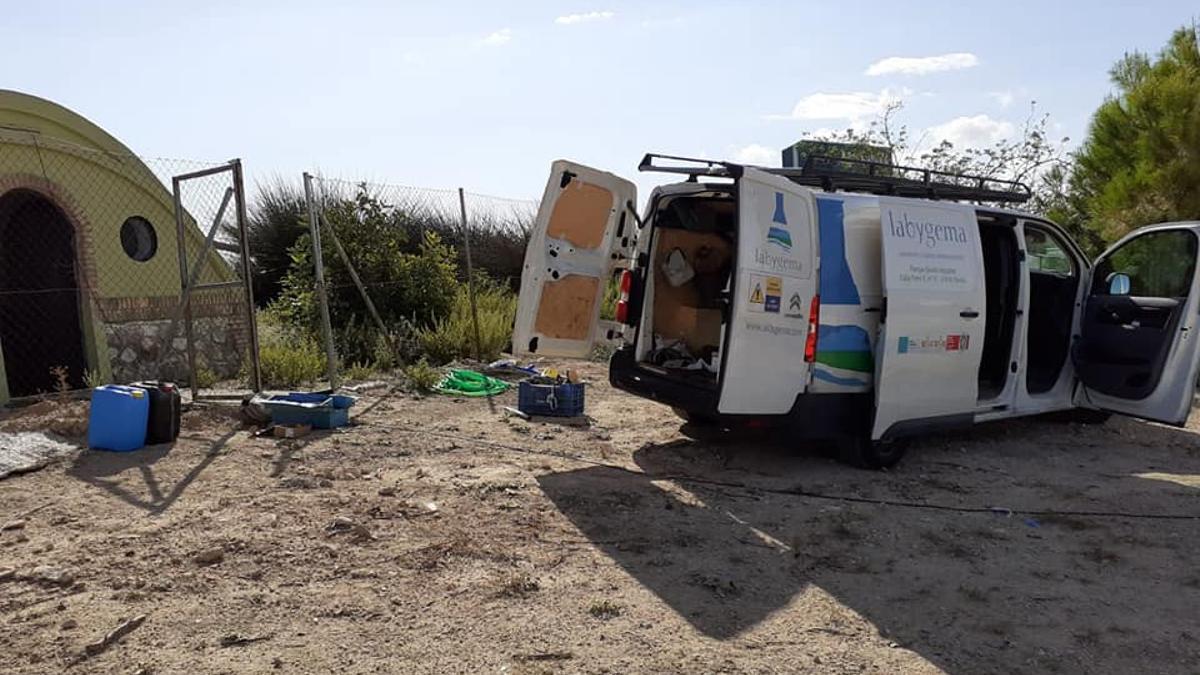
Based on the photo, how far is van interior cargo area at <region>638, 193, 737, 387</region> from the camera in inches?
272

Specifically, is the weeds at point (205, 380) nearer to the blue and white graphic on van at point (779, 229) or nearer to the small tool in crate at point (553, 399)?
the small tool in crate at point (553, 399)

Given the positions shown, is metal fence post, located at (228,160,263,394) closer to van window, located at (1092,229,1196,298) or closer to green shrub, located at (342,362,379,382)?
green shrub, located at (342,362,379,382)

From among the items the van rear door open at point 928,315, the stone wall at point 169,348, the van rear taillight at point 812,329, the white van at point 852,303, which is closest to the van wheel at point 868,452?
the white van at point 852,303

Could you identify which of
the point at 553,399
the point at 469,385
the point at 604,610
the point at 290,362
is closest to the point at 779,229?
the point at 604,610

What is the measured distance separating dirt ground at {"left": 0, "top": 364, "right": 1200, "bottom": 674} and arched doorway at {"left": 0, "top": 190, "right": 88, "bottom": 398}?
3.22 meters

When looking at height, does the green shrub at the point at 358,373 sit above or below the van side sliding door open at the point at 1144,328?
below

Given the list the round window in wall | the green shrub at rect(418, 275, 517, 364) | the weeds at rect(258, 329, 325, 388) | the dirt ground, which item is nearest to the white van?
the dirt ground

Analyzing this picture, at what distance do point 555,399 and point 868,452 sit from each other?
2.87 meters

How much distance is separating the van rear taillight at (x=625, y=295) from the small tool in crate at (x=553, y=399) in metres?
1.29

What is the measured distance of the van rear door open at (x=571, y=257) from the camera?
263 inches

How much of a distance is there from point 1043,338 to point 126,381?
9.47 meters

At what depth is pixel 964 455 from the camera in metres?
7.10

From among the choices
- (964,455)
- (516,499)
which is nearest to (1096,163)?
(964,455)

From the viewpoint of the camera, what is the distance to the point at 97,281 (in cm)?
970
